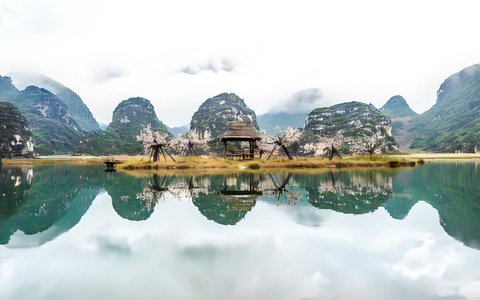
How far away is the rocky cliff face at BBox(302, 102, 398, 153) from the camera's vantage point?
458 feet

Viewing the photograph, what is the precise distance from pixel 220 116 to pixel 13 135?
355ft

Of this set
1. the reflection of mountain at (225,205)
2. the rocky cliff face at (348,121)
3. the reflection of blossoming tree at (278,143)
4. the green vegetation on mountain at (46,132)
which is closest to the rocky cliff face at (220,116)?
the rocky cliff face at (348,121)

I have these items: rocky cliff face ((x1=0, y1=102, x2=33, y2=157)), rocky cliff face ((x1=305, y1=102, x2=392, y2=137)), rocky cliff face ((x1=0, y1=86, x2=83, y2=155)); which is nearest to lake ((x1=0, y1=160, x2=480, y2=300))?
rocky cliff face ((x1=0, y1=102, x2=33, y2=157))

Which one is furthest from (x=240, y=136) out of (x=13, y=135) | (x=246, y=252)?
(x=13, y=135)

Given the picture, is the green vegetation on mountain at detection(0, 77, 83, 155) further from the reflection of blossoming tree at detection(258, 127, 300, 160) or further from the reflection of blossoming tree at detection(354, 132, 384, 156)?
the reflection of blossoming tree at detection(354, 132, 384, 156)

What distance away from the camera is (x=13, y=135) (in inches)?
4210

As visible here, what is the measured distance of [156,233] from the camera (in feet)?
25.0

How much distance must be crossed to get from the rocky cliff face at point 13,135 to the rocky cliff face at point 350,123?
140632 mm

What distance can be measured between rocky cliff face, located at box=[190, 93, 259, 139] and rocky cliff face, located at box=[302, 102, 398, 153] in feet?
153

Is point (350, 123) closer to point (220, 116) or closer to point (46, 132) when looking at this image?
point (220, 116)

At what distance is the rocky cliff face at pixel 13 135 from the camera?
103 m

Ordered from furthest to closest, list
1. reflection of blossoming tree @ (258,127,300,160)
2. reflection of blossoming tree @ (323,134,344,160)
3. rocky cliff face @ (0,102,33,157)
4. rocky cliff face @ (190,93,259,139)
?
rocky cliff face @ (190,93,259,139), rocky cliff face @ (0,102,33,157), reflection of blossoming tree @ (323,134,344,160), reflection of blossoming tree @ (258,127,300,160)

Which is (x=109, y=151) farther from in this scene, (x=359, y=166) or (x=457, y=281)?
(x=457, y=281)

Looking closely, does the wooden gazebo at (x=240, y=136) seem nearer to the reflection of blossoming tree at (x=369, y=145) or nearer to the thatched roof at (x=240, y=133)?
the thatched roof at (x=240, y=133)
